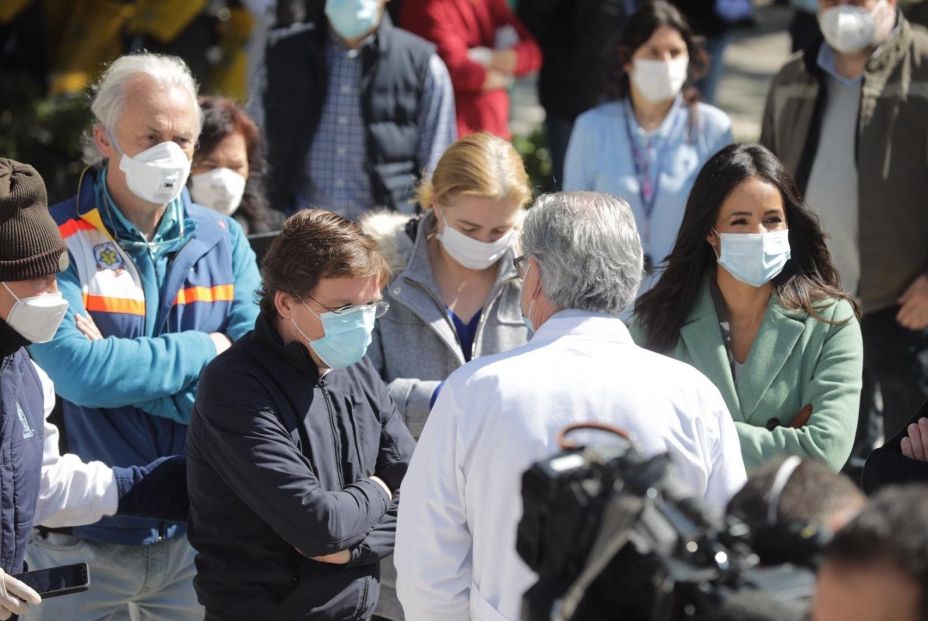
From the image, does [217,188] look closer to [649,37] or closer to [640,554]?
[649,37]

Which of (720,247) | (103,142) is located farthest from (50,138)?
(720,247)

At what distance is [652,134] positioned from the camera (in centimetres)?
571

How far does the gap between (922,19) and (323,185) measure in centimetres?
583

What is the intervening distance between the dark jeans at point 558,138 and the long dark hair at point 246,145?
103 inches

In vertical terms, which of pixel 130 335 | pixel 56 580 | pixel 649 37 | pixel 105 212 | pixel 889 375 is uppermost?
pixel 649 37

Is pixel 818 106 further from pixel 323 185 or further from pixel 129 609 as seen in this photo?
pixel 129 609

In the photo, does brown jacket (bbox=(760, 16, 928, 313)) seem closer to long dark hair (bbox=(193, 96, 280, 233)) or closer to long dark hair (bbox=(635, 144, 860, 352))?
long dark hair (bbox=(635, 144, 860, 352))

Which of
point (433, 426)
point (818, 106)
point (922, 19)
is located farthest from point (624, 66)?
point (922, 19)

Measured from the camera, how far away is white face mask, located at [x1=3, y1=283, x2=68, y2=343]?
324 centimetres

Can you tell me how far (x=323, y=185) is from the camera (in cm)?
607

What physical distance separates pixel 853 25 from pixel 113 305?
3426 mm

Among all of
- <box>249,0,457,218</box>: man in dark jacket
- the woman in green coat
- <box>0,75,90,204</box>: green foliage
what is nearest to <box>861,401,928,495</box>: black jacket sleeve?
the woman in green coat

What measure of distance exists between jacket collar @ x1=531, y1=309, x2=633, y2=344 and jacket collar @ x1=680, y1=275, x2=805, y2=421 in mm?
1020

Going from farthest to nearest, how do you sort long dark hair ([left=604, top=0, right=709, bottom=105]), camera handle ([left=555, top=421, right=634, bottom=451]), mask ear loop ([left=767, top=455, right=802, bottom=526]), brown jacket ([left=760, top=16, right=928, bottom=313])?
long dark hair ([left=604, top=0, right=709, bottom=105])
brown jacket ([left=760, top=16, right=928, bottom=313])
camera handle ([left=555, top=421, right=634, bottom=451])
mask ear loop ([left=767, top=455, right=802, bottom=526])
